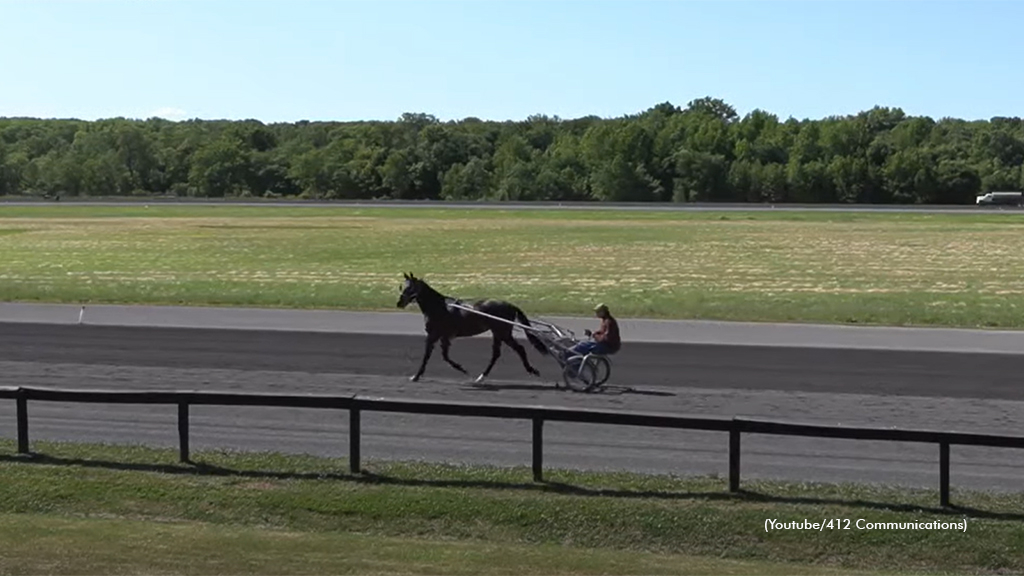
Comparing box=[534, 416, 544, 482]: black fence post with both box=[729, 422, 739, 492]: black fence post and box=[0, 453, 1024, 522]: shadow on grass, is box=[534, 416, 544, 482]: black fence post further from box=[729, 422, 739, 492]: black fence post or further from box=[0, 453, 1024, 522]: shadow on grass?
box=[729, 422, 739, 492]: black fence post

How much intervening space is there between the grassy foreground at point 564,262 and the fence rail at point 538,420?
1793 cm

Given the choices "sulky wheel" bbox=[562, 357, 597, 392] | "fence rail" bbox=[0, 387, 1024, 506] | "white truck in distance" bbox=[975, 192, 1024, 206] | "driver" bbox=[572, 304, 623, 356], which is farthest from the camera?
"white truck in distance" bbox=[975, 192, 1024, 206]

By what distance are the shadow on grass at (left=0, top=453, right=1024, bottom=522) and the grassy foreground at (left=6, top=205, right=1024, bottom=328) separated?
60.5 feet

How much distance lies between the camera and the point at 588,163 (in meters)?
143

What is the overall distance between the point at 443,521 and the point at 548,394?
7.85 meters

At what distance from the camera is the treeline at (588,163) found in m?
129

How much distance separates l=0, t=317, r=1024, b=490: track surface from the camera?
14422 mm

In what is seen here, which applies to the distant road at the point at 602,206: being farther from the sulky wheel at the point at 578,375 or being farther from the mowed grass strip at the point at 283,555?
the mowed grass strip at the point at 283,555

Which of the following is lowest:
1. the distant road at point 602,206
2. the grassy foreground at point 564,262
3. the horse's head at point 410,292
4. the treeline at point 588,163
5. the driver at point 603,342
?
the grassy foreground at point 564,262

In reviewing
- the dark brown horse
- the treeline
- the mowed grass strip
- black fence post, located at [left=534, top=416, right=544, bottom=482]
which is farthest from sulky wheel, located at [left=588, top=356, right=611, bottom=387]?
the treeline

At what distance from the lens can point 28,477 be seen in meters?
13.0

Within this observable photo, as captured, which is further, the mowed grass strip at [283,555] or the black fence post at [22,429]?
the black fence post at [22,429]

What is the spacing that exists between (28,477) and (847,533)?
764 centimetres

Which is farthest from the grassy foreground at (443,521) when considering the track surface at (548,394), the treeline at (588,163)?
the treeline at (588,163)
